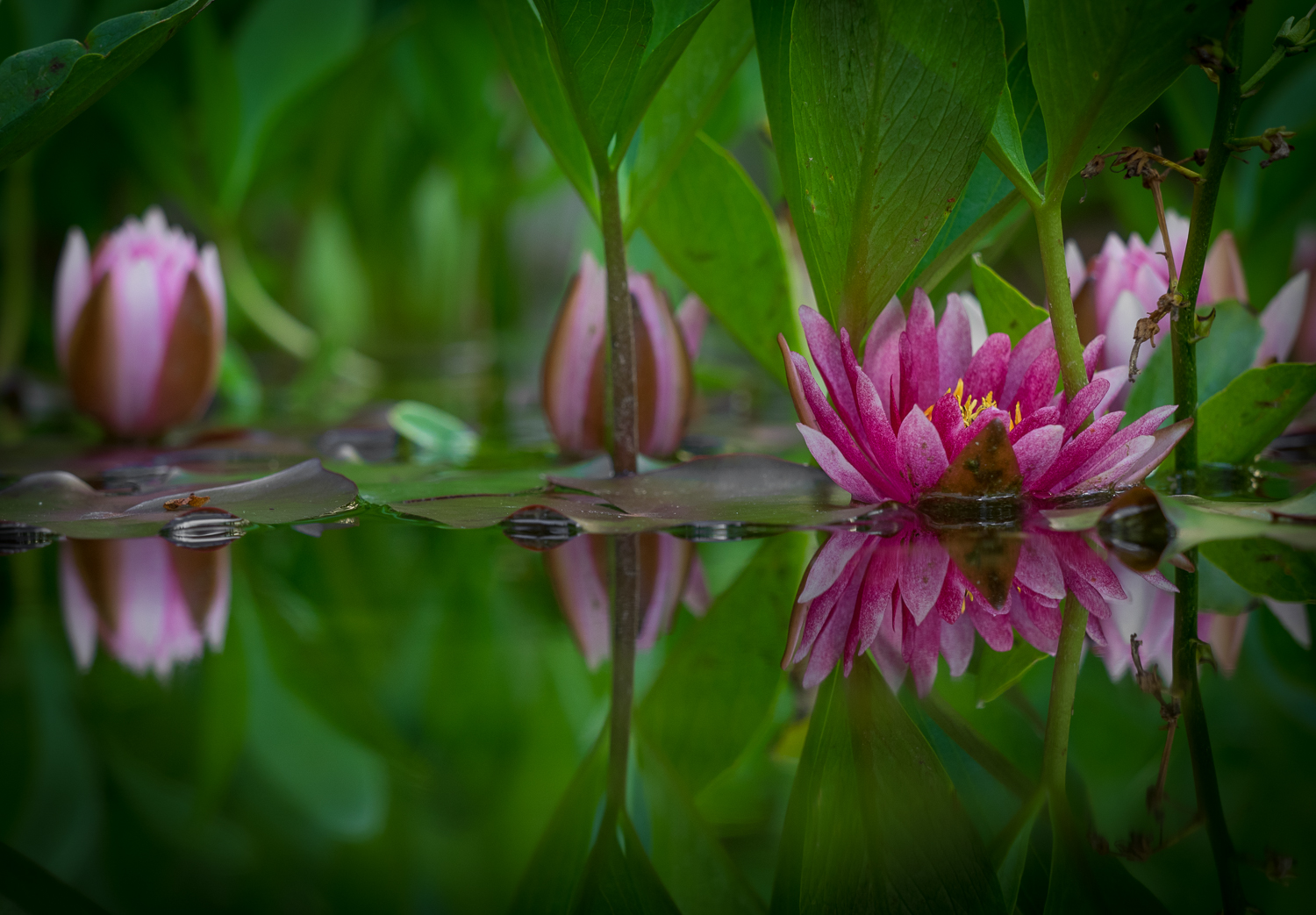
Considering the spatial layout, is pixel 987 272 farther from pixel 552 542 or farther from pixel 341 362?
pixel 341 362

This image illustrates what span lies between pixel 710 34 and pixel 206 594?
1.55 ft

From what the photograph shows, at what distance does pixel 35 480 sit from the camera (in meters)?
0.63

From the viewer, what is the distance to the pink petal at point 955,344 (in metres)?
0.59

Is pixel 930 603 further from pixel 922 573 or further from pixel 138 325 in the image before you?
pixel 138 325

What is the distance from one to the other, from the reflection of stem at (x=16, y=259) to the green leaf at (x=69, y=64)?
0.75 m

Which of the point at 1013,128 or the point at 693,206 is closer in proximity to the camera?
the point at 1013,128

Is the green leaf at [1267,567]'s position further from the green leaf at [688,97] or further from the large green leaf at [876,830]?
the green leaf at [688,97]

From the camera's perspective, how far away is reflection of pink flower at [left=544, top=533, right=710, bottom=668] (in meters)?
0.44

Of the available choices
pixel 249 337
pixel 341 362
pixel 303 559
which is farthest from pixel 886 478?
pixel 249 337

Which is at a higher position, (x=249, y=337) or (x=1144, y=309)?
(x=249, y=337)

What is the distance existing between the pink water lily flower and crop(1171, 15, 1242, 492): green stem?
0.04 metres

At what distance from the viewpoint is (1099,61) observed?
487 millimetres

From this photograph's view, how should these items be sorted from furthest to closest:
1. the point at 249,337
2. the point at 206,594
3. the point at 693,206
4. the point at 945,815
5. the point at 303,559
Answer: the point at 249,337 < the point at 693,206 < the point at 303,559 < the point at 206,594 < the point at 945,815

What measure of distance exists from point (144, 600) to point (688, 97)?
0.46 meters
